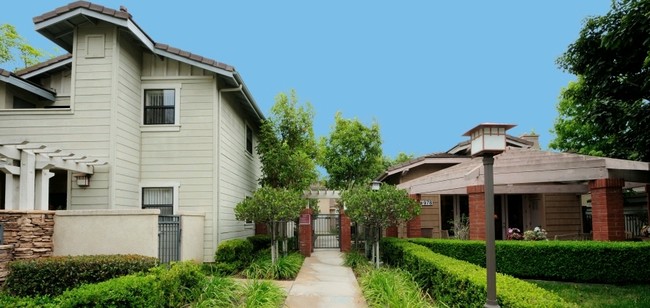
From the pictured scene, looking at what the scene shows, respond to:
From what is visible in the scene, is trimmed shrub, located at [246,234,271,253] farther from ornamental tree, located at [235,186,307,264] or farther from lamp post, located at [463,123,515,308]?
lamp post, located at [463,123,515,308]

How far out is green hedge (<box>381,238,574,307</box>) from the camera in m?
5.22

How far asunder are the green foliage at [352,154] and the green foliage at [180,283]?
882 inches

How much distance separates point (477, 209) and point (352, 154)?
65.1ft

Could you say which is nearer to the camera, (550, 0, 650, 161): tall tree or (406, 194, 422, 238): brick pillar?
(550, 0, 650, 161): tall tree

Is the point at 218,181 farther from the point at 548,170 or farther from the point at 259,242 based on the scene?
the point at 548,170

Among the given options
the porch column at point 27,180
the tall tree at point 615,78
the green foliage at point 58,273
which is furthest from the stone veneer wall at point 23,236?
the tall tree at point 615,78

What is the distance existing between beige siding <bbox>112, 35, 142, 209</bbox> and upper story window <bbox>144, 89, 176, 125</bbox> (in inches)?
9.5

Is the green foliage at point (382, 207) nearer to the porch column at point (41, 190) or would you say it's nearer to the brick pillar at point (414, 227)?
the brick pillar at point (414, 227)

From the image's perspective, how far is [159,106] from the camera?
41.2ft

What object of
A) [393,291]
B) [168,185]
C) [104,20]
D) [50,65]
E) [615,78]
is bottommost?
[393,291]

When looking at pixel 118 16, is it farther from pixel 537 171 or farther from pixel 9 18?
pixel 9 18

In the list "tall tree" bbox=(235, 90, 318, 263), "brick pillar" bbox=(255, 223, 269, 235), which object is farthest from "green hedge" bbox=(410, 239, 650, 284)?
"brick pillar" bbox=(255, 223, 269, 235)

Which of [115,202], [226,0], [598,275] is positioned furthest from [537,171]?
[226,0]

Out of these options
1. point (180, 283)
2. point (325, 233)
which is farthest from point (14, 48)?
point (180, 283)
